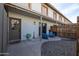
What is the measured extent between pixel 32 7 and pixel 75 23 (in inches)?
33.1

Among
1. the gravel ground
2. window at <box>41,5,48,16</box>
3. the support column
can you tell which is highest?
window at <box>41,5,48,16</box>

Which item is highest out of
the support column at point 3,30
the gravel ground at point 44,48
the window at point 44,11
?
the window at point 44,11

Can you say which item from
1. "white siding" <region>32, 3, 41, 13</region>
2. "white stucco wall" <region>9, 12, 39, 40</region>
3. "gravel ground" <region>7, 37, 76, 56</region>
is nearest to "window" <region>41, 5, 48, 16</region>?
"white siding" <region>32, 3, 41, 13</region>

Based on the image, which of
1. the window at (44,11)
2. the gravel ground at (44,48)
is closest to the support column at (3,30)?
→ the gravel ground at (44,48)

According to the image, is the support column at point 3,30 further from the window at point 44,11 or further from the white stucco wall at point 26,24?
the window at point 44,11

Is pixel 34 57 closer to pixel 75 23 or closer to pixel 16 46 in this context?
pixel 16 46

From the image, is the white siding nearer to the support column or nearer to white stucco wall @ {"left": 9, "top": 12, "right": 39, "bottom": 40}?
white stucco wall @ {"left": 9, "top": 12, "right": 39, "bottom": 40}

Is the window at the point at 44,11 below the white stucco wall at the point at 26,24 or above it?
above

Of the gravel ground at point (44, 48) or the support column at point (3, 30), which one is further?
the gravel ground at point (44, 48)

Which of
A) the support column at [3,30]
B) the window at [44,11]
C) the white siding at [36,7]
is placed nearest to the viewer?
the support column at [3,30]

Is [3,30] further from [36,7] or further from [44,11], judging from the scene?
[44,11]

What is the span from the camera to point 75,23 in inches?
101

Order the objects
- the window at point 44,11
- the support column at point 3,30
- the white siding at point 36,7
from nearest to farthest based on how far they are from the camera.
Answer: the support column at point 3,30, the white siding at point 36,7, the window at point 44,11

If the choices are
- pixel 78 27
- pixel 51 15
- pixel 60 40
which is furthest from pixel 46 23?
pixel 78 27
